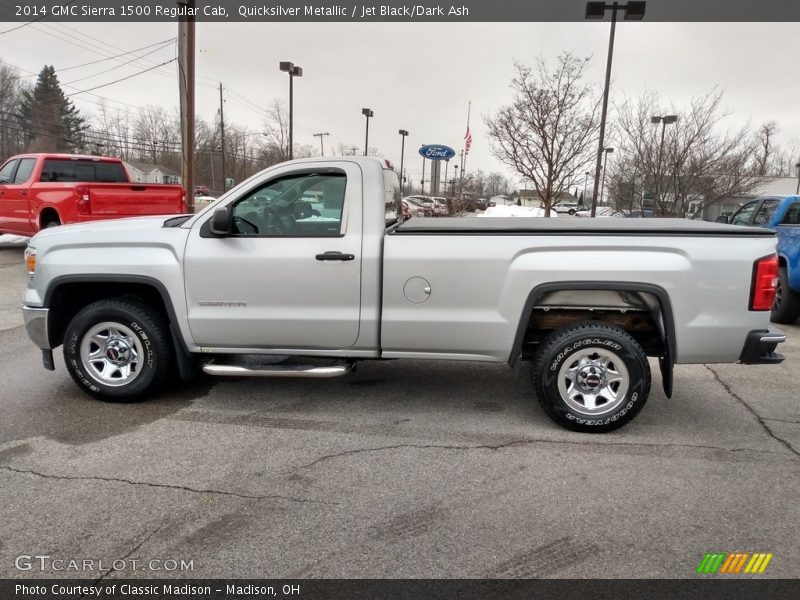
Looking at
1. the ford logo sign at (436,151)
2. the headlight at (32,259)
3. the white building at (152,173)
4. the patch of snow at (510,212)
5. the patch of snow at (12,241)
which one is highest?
the white building at (152,173)

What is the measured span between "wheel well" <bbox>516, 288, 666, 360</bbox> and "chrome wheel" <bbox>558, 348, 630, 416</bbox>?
35 centimetres

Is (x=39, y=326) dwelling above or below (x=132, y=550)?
above

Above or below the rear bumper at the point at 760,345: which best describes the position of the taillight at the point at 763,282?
above

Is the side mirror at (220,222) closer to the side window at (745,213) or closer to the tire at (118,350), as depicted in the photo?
the tire at (118,350)

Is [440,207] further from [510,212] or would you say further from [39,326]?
[39,326]

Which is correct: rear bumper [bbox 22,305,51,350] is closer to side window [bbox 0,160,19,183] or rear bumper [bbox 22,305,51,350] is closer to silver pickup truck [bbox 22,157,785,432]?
silver pickup truck [bbox 22,157,785,432]

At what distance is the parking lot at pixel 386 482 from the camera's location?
276cm

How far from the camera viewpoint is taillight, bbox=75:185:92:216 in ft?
34.8

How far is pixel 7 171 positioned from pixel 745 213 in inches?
585

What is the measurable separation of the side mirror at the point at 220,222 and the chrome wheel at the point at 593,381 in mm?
2620

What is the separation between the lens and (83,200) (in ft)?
34.8

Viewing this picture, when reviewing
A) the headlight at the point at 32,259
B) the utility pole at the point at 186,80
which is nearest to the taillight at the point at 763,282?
the headlight at the point at 32,259

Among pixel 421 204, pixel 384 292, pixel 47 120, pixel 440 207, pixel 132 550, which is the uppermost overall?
pixel 47 120
